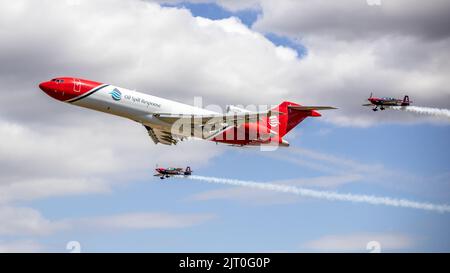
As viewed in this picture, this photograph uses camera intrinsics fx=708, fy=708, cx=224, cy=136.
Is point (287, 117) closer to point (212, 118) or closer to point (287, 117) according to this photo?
point (287, 117)

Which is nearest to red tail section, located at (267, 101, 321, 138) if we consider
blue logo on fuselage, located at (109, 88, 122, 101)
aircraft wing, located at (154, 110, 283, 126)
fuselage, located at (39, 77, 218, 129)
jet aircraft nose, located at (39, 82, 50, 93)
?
aircraft wing, located at (154, 110, 283, 126)

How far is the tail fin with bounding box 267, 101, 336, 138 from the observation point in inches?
4646

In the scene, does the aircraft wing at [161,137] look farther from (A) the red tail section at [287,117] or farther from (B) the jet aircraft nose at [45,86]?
(B) the jet aircraft nose at [45,86]

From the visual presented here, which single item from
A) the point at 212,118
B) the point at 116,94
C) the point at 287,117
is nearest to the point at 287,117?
the point at 287,117

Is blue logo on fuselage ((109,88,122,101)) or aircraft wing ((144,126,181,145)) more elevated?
blue logo on fuselage ((109,88,122,101))

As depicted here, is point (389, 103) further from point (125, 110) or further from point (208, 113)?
point (125, 110)

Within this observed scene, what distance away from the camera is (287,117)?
393 feet

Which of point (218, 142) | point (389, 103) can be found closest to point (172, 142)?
point (218, 142)

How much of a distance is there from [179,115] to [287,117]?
2084 cm

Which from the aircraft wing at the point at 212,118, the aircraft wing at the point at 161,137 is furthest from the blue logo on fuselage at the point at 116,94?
the aircraft wing at the point at 161,137

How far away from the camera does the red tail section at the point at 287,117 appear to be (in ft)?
388

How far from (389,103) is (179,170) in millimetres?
58746

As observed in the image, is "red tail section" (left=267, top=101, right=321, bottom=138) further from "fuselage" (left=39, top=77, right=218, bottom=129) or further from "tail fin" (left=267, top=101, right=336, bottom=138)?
"fuselage" (left=39, top=77, right=218, bottom=129)

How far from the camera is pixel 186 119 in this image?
10950 centimetres
